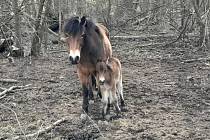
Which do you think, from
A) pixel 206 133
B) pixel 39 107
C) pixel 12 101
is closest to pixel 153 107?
pixel 206 133

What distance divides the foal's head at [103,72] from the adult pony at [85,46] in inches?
5.3

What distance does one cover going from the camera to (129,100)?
8938 millimetres

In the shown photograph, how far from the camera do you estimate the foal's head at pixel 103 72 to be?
7426 mm

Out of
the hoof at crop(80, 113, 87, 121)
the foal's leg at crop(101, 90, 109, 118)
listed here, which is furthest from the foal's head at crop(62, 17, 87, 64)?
the hoof at crop(80, 113, 87, 121)

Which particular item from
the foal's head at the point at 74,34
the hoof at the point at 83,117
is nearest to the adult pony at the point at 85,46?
the foal's head at the point at 74,34

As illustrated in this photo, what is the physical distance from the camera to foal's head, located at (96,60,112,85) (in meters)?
7.43

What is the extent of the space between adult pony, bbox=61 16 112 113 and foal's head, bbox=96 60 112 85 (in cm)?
13

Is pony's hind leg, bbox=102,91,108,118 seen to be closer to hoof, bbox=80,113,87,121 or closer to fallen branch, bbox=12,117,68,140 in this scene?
hoof, bbox=80,113,87,121

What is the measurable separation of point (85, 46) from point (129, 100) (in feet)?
5.97

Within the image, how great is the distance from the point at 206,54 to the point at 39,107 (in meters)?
6.20

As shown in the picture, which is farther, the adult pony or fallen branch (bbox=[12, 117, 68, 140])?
the adult pony

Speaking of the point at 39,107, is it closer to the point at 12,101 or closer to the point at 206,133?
the point at 12,101

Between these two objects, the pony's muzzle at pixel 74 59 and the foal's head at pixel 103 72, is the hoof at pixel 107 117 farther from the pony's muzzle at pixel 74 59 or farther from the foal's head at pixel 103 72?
the pony's muzzle at pixel 74 59

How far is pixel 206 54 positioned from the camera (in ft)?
43.2
